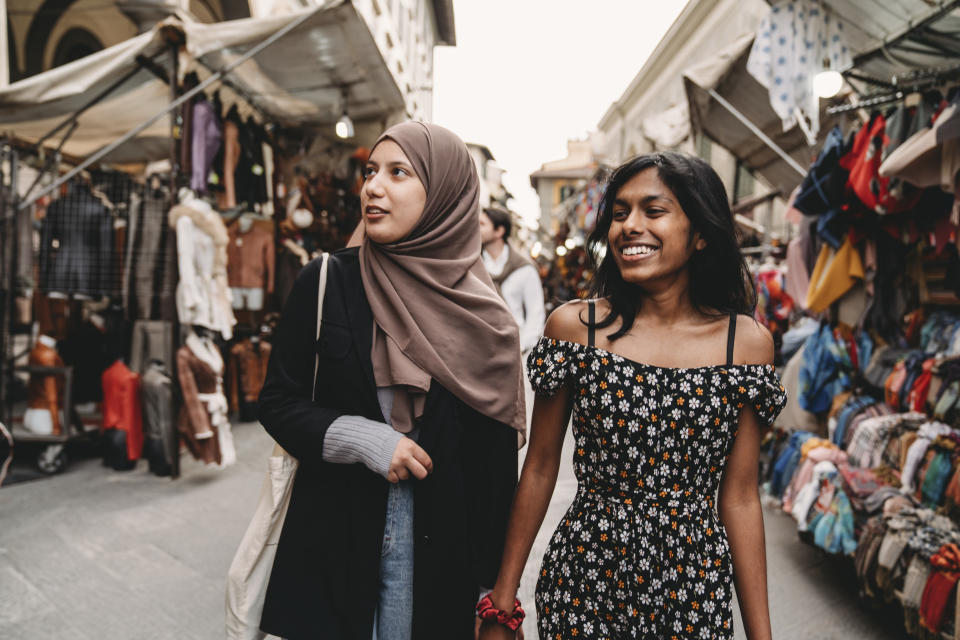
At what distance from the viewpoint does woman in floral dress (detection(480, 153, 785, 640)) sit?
141 centimetres

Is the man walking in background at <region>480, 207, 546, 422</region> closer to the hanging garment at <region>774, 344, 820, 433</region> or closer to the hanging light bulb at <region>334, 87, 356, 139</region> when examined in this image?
the hanging garment at <region>774, 344, 820, 433</region>

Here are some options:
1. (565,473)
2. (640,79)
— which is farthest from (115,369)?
(640,79)

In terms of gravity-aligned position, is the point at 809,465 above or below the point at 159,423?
above

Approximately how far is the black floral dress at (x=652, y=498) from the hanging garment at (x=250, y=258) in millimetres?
6069

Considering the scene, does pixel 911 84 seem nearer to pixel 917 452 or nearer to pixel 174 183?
pixel 917 452

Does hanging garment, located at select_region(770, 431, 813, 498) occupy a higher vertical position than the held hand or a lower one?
lower

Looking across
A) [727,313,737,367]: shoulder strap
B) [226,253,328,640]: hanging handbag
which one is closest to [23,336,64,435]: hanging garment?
[226,253,328,640]: hanging handbag

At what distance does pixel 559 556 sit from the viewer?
4.98 feet

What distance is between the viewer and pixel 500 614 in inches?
58.3

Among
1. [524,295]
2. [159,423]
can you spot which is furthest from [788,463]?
[159,423]

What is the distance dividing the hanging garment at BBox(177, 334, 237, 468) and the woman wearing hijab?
146 inches

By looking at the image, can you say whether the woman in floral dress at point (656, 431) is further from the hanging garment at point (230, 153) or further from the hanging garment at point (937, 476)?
the hanging garment at point (230, 153)

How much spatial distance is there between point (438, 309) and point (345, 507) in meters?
0.58

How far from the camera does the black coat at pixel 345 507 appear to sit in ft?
4.86
